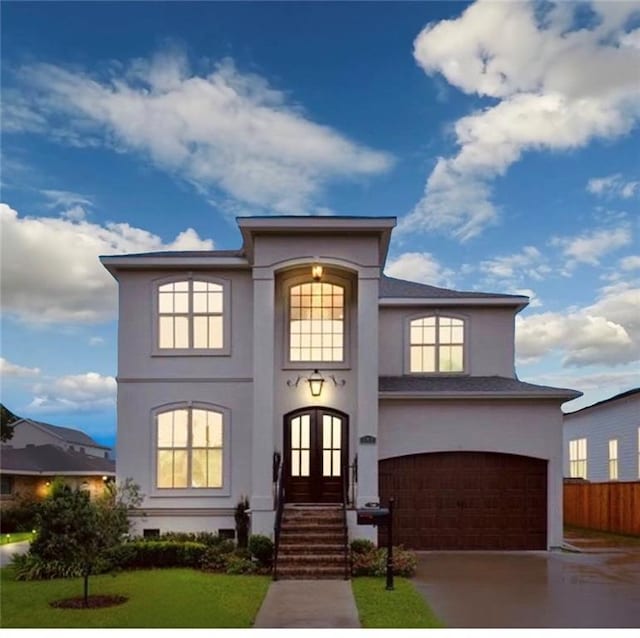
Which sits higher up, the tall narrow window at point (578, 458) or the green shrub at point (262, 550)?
the tall narrow window at point (578, 458)

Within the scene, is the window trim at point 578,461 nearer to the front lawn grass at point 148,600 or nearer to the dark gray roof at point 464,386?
the dark gray roof at point 464,386

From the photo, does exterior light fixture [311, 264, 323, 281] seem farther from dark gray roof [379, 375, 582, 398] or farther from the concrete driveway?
the concrete driveway

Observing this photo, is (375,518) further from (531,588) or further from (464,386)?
Answer: (464,386)

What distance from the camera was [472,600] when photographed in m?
12.1

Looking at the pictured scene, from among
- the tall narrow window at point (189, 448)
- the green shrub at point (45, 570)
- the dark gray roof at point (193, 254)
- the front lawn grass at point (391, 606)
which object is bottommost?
the green shrub at point (45, 570)

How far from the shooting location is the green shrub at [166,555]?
15.6 meters

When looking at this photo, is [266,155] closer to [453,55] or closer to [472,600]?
[453,55]

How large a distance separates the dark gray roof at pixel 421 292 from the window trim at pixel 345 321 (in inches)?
82.8

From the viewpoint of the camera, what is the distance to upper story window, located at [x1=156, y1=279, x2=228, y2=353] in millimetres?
18562

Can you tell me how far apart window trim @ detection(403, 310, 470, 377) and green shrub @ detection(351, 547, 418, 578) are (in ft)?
20.0

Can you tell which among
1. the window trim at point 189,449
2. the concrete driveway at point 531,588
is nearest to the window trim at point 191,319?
the window trim at point 189,449

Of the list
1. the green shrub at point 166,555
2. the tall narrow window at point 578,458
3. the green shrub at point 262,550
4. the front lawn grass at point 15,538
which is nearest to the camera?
the green shrub at point 262,550

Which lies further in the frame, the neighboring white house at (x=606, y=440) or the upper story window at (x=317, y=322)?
the neighboring white house at (x=606, y=440)

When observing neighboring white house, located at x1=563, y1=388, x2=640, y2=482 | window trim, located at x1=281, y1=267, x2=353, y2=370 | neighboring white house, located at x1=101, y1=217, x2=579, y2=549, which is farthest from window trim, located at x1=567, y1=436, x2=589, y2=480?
window trim, located at x1=281, y1=267, x2=353, y2=370
